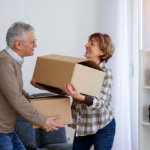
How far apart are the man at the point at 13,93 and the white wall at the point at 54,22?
3.66 feet

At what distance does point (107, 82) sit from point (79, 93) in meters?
0.29

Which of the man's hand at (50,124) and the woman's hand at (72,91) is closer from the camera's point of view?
the woman's hand at (72,91)

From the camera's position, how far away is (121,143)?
2850mm

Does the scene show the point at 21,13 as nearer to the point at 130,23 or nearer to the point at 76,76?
the point at 130,23

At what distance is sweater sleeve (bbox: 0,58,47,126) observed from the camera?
4.77ft

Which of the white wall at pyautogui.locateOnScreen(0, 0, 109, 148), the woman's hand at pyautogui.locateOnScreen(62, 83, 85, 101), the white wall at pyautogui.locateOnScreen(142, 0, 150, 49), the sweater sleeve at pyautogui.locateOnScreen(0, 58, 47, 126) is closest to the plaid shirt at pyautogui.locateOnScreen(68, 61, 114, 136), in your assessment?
the woman's hand at pyautogui.locateOnScreen(62, 83, 85, 101)

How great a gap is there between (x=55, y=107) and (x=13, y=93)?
0.96 ft

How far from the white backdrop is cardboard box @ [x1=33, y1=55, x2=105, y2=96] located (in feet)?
4.02

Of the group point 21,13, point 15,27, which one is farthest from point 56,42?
point 15,27

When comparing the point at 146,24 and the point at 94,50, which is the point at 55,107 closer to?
the point at 94,50

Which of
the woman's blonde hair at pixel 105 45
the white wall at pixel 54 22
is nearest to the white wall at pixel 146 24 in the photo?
the white wall at pixel 54 22

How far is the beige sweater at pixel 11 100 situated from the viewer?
1.46 m

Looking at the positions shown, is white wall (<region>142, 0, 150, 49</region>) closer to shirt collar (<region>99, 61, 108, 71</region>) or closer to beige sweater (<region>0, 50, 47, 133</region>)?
shirt collar (<region>99, 61, 108, 71</region>)

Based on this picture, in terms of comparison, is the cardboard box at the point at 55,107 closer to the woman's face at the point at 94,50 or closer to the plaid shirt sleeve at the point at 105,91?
the plaid shirt sleeve at the point at 105,91
